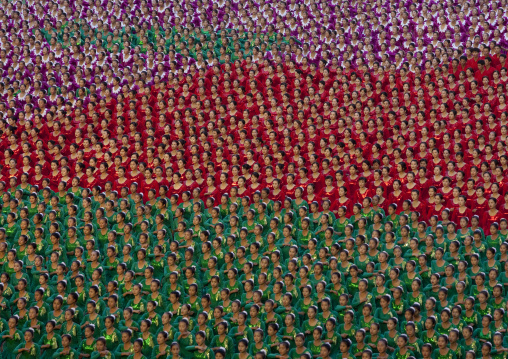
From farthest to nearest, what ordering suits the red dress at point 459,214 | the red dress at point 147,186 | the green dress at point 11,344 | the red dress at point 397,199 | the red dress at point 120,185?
the red dress at point 120,185 → the red dress at point 147,186 → the red dress at point 397,199 → the red dress at point 459,214 → the green dress at point 11,344

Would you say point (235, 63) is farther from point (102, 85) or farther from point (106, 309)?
point (106, 309)

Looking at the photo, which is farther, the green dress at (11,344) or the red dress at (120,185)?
the red dress at (120,185)

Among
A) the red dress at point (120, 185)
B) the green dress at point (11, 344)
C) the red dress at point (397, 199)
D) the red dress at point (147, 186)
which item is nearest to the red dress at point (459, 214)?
the red dress at point (397, 199)

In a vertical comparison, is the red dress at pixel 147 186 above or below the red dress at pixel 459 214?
above

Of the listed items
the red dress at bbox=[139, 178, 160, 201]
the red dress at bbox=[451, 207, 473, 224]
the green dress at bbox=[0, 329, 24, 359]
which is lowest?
the green dress at bbox=[0, 329, 24, 359]

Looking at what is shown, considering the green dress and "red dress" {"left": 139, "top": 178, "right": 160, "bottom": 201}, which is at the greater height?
"red dress" {"left": 139, "top": 178, "right": 160, "bottom": 201}

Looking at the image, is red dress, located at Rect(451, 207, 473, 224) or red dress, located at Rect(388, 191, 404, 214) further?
red dress, located at Rect(388, 191, 404, 214)

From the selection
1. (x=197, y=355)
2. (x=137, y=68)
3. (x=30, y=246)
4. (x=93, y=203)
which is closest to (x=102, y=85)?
(x=137, y=68)

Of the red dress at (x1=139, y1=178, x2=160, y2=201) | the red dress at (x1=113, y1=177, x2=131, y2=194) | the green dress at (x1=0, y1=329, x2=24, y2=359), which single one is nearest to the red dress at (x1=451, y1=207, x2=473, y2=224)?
the red dress at (x1=139, y1=178, x2=160, y2=201)

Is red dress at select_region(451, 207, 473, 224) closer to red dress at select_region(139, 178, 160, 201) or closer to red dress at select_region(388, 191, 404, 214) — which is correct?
red dress at select_region(388, 191, 404, 214)

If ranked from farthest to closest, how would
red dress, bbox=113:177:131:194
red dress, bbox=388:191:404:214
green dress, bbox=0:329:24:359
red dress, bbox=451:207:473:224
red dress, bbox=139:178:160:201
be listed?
red dress, bbox=113:177:131:194 → red dress, bbox=139:178:160:201 → red dress, bbox=388:191:404:214 → red dress, bbox=451:207:473:224 → green dress, bbox=0:329:24:359

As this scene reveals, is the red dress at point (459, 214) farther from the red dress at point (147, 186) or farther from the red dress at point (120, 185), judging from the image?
the red dress at point (120, 185)
